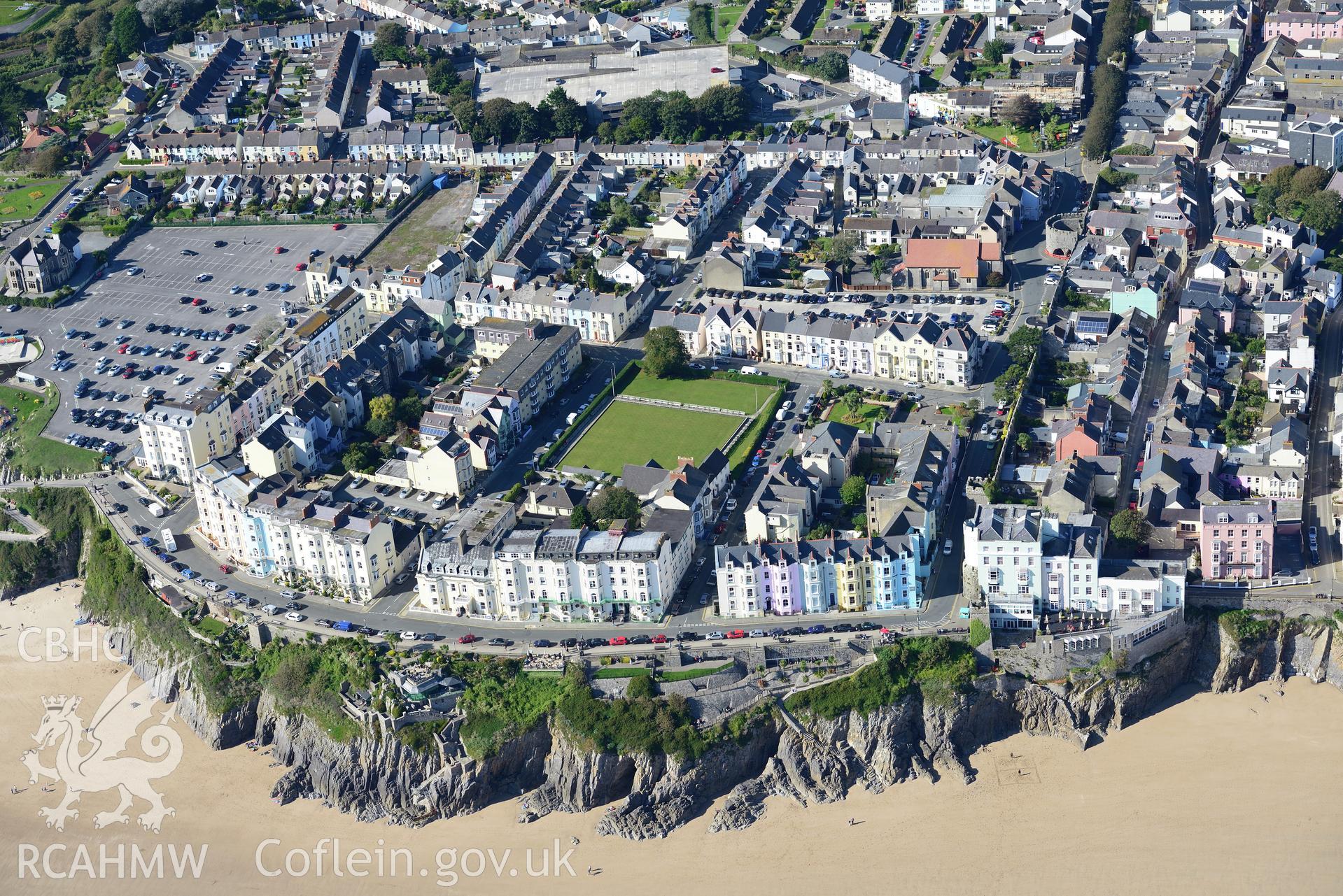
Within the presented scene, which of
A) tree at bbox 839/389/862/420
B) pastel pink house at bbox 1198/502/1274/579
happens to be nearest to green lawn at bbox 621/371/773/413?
tree at bbox 839/389/862/420

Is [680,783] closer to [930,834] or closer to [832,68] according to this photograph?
[930,834]

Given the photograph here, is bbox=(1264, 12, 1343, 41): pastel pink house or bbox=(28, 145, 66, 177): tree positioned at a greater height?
bbox=(1264, 12, 1343, 41): pastel pink house

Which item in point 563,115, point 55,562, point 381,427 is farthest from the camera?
point 563,115

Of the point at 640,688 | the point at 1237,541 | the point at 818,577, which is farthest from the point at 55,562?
the point at 1237,541

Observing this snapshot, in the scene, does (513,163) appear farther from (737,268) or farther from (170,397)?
(170,397)

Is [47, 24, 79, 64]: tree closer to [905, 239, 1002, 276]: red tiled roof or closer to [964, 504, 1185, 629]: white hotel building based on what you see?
[905, 239, 1002, 276]: red tiled roof
